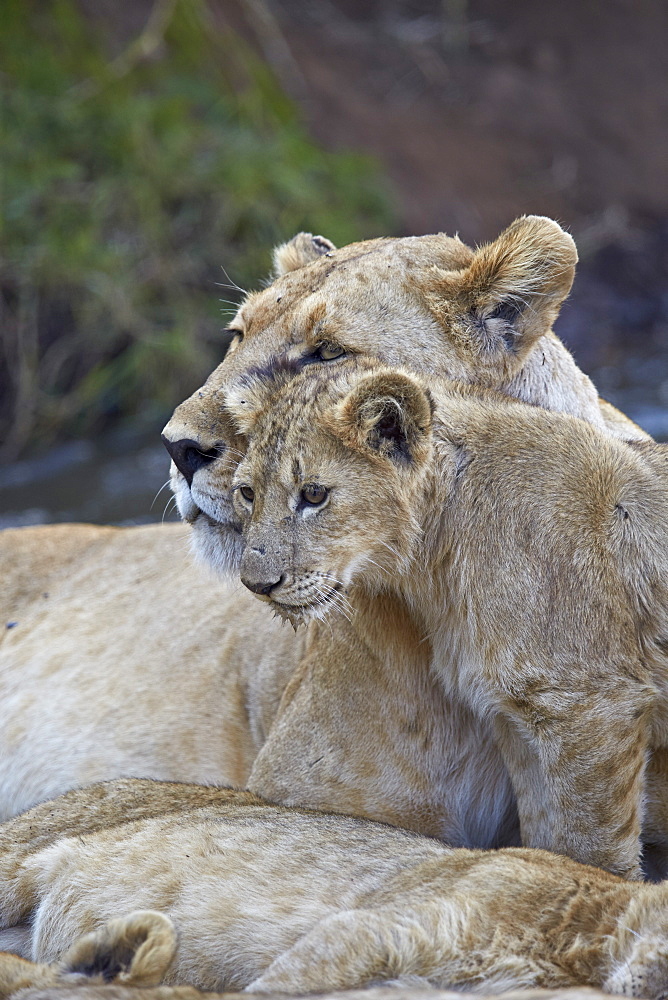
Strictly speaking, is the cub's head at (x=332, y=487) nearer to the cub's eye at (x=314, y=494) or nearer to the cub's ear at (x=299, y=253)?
the cub's eye at (x=314, y=494)

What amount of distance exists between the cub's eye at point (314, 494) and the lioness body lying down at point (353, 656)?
0.43 metres

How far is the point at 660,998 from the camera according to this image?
107 inches

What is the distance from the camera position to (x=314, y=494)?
3684mm

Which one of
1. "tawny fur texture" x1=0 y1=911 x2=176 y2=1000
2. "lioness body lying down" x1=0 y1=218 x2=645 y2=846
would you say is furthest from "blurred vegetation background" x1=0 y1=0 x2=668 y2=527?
"tawny fur texture" x1=0 y1=911 x2=176 y2=1000

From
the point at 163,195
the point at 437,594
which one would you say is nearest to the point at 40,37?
the point at 163,195

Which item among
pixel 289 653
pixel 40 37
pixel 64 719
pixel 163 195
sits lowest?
pixel 64 719

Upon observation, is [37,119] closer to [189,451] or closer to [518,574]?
[189,451]

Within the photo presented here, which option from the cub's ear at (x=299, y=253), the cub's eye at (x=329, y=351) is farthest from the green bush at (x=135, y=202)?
the cub's eye at (x=329, y=351)

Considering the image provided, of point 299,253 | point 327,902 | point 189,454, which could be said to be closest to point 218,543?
point 189,454

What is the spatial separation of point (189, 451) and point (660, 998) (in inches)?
84.3

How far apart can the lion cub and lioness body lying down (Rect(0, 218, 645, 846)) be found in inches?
7.2

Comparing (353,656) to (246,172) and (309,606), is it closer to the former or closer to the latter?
(309,606)

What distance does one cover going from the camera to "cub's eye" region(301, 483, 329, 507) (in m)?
3.68

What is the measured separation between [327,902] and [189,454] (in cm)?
151
